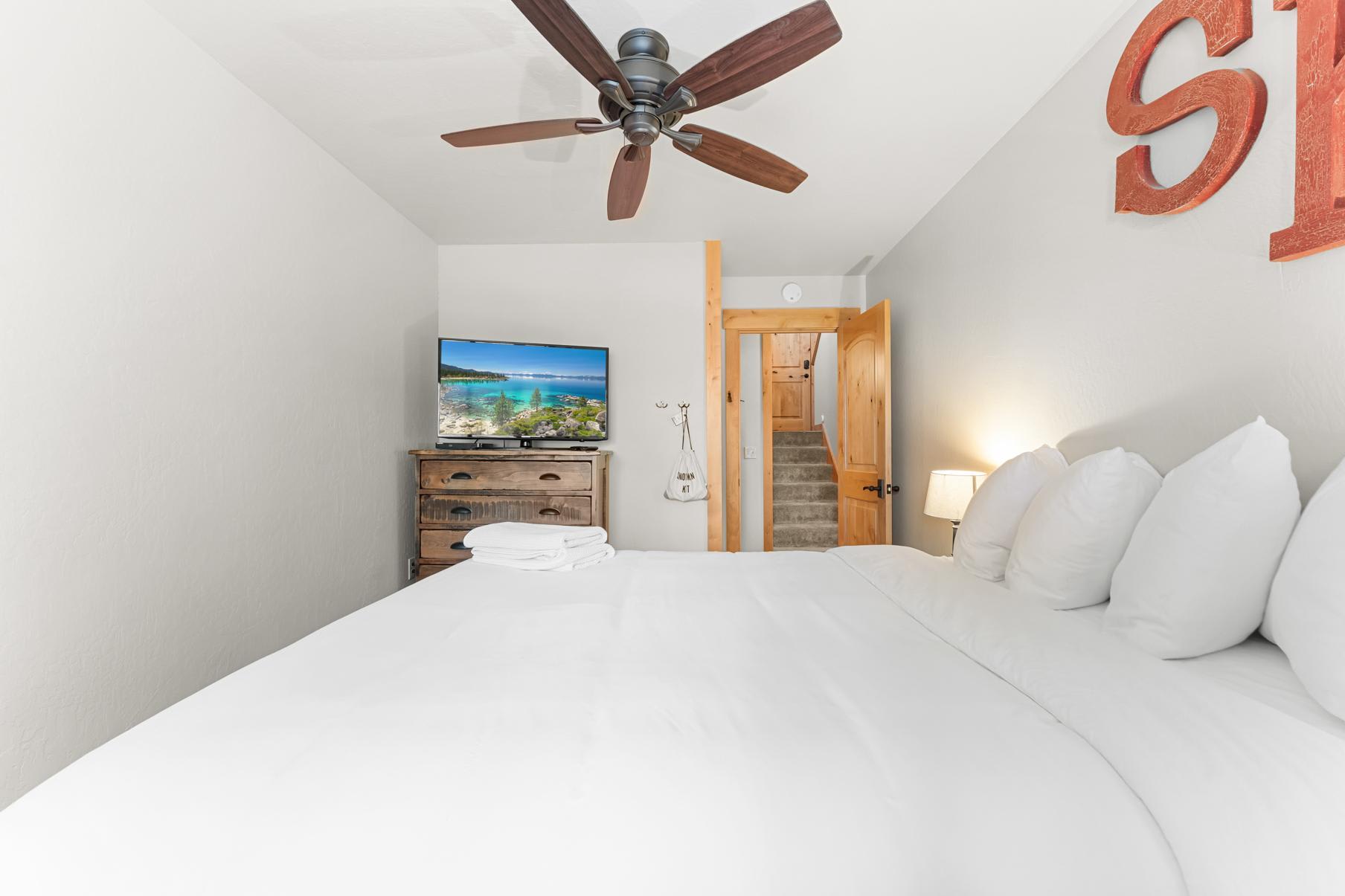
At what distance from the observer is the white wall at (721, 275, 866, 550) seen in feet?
15.1

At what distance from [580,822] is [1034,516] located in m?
1.37

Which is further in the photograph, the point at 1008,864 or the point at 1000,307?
the point at 1000,307

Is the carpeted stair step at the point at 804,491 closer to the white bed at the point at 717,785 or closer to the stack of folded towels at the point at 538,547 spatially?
the stack of folded towels at the point at 538,547

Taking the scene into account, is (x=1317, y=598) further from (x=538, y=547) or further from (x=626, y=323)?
(x=626, y=323)

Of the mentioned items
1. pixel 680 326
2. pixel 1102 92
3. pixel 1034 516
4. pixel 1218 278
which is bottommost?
pixel 1034 516

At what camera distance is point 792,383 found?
7492 mm

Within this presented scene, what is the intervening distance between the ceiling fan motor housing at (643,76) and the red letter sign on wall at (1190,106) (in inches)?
50.7

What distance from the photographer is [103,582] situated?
1.69 metres

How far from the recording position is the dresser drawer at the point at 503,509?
3.35m

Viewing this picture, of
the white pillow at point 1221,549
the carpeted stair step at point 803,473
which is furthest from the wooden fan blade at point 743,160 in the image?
the carpeted stair step at point 803,473

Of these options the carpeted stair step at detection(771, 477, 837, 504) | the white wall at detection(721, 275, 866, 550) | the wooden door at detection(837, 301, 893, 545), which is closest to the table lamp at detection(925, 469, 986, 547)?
the wooden door at detection(837, 301, 893, 545)

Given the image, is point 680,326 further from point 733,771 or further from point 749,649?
point 733,771

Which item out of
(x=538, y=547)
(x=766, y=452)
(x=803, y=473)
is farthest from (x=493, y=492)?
(x=803, y=473)

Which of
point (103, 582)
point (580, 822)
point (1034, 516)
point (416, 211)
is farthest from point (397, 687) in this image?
point (416, 211)
